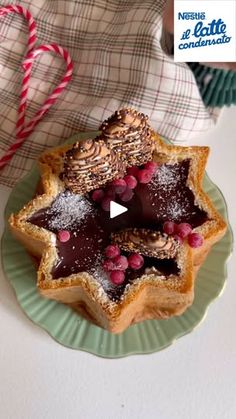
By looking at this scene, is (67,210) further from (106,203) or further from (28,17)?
(28,17)

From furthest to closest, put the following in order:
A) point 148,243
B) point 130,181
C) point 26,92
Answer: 1. point 26,92
2. point 130,181
3. point 148,243

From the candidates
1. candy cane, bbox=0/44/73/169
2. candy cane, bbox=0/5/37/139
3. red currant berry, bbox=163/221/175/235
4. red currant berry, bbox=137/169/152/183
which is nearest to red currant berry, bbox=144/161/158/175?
red currant berry, bbox=137/169/152/183

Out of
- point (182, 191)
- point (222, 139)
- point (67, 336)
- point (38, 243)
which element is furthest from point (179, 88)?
point (67, 336)

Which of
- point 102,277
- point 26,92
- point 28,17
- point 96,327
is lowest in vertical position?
point 96,327

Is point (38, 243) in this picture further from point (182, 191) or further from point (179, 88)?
point (179, 88)

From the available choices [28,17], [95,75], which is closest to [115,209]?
[95,75]
